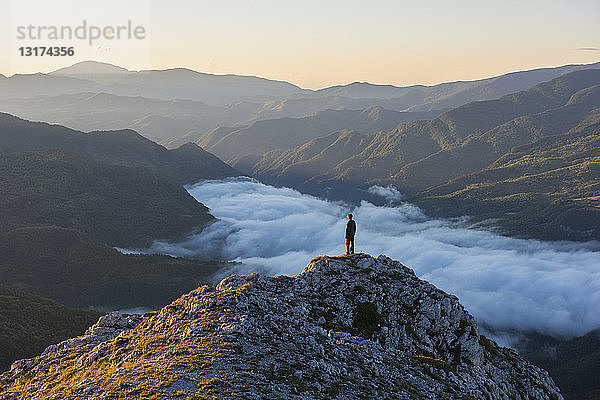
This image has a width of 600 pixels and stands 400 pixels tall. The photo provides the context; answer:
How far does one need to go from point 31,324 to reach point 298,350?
302ft

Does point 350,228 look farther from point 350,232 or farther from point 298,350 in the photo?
point 298,350

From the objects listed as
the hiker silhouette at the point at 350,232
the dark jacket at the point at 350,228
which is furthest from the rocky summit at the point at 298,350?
the dark jacket at the point at 350,228

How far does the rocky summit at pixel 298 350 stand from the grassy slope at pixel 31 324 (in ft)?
150

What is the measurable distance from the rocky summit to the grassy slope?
1798 inches

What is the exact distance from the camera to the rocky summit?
29.7 metres

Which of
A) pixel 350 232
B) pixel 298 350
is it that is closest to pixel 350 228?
pixel 350 232

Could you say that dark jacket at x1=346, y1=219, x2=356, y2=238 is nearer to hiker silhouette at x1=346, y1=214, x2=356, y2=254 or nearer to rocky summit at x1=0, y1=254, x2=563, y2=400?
hiker silhouette at x1=346, y1=214, x2=356, y2=254

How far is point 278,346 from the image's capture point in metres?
35.1

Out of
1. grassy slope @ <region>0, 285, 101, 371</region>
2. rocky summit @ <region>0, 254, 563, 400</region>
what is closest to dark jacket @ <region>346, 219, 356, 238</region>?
rocky summit @ <region>0, 254, 563, 400</region>

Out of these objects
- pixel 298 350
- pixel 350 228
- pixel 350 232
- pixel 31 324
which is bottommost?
pixel 31 324

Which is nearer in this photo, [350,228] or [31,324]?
[350,228]

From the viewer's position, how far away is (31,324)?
336 feet

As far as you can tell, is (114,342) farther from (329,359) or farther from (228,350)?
(329,359)

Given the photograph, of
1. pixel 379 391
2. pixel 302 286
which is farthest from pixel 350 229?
pixel 379 391
